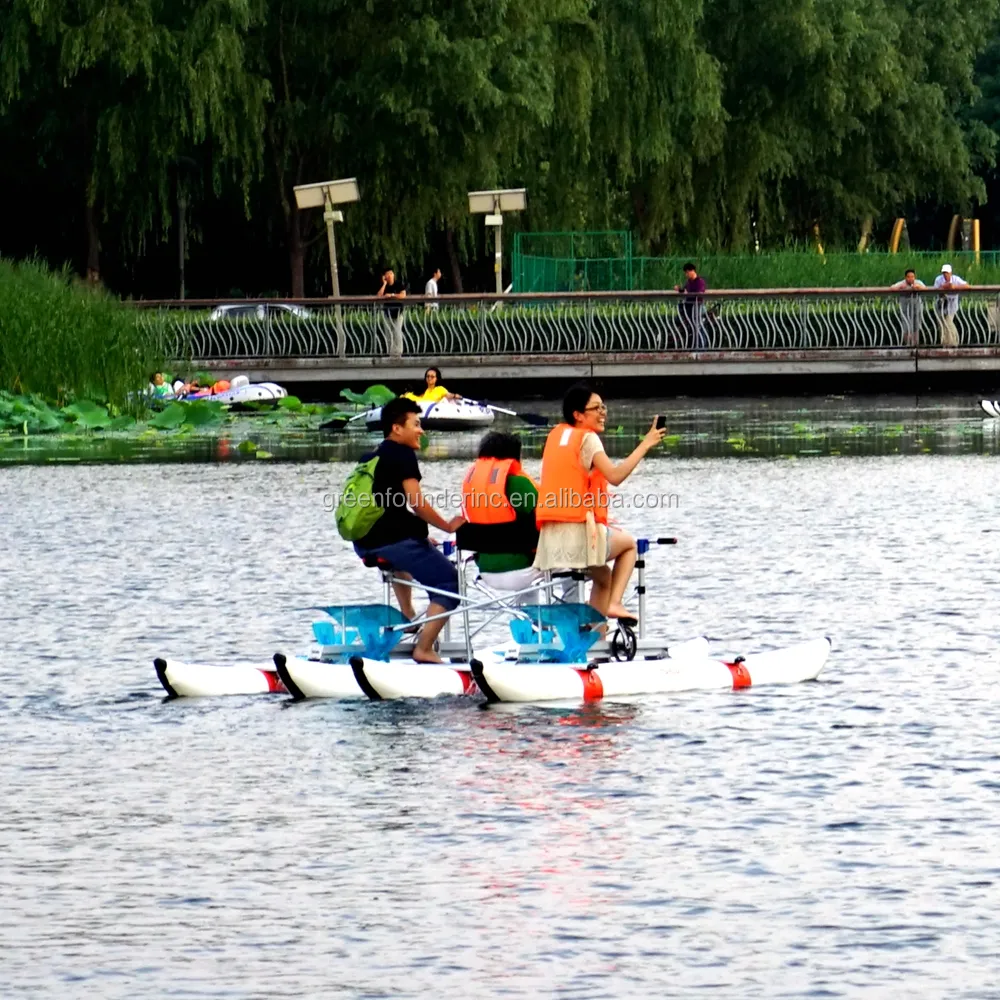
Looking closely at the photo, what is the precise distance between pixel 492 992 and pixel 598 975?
35 cm

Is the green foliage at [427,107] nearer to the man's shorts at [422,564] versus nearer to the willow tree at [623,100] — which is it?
the willow tree at [623,100]

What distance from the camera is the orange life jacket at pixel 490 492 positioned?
13203mm

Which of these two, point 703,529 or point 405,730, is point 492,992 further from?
point 703,529

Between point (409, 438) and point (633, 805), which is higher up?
point (409, 438)

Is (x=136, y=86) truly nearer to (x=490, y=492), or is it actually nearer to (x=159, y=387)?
(x=159, y=387)

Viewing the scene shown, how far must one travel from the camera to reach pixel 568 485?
13.3 meters

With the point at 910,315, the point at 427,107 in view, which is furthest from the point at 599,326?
the point at 910,315

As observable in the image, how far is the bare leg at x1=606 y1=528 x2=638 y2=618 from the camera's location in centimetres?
1352

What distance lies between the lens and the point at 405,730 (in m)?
12.1

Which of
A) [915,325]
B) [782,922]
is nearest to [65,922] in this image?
[782,922]

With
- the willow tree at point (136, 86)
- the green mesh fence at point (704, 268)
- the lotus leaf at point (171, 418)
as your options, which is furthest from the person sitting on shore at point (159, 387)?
the green mesh fence at point (704, 268)

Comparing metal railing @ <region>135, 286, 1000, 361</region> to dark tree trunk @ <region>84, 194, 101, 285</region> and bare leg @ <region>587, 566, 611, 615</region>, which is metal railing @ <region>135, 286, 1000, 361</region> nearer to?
dark tree trunk @ <region>84, 194, 101, 285</region>

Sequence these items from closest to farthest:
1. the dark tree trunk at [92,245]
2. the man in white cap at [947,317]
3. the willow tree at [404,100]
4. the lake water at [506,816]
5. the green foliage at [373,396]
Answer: the lake water at [506,816] < the green foliage at [373,396] < the man in white cap at [947,317] < the willow tree at [404,100] < the dark tree trunk at [92,245]

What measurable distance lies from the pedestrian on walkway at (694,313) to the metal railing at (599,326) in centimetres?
2
